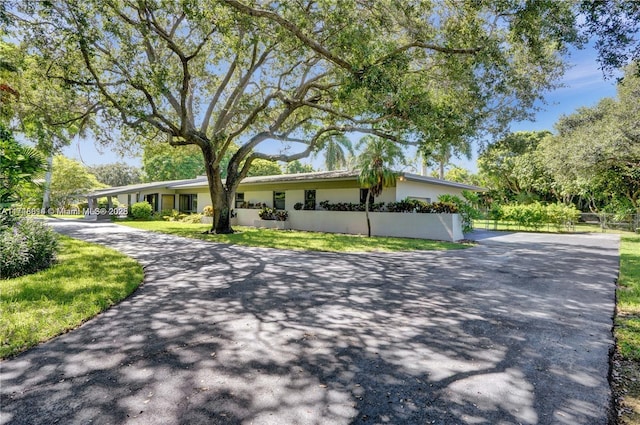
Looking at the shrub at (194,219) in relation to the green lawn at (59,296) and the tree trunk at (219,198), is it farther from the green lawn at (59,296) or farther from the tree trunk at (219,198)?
the green lawn at (59,296)

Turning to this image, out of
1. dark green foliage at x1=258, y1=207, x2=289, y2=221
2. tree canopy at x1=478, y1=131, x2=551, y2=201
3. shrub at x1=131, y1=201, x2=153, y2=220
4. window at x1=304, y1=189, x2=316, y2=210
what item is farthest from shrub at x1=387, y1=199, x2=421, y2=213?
shrub at x1=131, y1=201, x2=153, y2=220

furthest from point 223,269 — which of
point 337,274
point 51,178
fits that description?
point 51,178

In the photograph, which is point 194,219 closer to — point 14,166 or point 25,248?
point 25,248

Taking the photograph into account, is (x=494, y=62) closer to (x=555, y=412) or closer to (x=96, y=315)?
(x=555, y=412)

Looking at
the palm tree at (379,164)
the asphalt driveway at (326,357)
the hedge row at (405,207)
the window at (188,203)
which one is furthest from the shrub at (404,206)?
the window at (188,203)

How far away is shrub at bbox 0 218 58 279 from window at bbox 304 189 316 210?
13.5m

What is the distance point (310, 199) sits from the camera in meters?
20.3

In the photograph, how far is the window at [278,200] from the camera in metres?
21.8

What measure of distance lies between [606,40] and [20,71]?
52.5ft

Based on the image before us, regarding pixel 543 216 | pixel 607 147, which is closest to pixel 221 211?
pixel 607 147

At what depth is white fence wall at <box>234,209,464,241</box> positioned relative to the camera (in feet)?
49.2

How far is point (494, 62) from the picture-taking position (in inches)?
321

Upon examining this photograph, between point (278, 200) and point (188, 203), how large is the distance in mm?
11919

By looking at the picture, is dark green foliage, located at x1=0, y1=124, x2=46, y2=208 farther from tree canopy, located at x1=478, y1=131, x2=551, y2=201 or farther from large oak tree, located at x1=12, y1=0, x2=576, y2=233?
tree canopy, located at x1=478, y1=131, x2=551, y2=201
